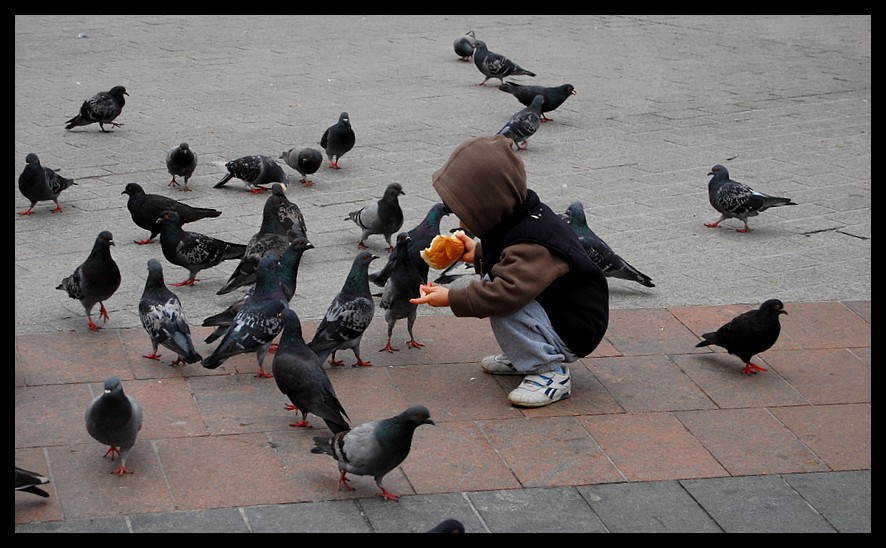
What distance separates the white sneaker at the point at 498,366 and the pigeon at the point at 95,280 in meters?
2.14

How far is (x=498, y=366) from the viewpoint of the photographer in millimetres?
5703

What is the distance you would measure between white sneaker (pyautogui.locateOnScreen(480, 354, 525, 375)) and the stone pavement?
0.15 feet

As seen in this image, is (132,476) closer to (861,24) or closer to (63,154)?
(63,154)

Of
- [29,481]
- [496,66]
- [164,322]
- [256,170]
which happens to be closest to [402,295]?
[164,322]

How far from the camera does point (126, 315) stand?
643 cm

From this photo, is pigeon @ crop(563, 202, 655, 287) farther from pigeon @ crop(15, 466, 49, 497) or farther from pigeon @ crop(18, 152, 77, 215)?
pigeon @ crop(18, 152, 77, 215)

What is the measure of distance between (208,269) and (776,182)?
4998 mm

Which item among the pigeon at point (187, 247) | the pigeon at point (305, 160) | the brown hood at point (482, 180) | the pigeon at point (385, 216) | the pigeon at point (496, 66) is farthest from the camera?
the pigeon at point (496, 66)

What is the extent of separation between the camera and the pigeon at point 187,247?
22.8ft

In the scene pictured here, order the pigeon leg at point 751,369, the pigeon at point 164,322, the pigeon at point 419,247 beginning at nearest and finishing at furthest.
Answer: the pigeon at point 164,322 → the pigeon leg at point 751,369 → the pigeon at point 419,247

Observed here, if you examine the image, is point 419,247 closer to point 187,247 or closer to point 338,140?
point 187,247

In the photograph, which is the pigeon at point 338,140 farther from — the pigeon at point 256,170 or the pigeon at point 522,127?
the pigeon at point 522,127

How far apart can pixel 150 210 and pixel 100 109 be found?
3.24 metres

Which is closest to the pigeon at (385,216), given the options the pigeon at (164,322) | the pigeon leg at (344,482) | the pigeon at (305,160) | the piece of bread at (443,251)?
the pigeon at (305,160)
